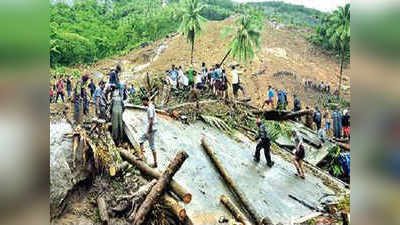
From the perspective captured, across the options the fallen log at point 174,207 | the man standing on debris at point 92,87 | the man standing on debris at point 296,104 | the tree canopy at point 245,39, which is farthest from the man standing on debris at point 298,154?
the man standing on debris at point 92,87

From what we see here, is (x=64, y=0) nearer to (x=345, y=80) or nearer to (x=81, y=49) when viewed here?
(x=81, y=49)

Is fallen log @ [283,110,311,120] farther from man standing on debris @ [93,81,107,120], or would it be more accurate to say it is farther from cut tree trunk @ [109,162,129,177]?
man standing on debris @ [93,81,107,120]

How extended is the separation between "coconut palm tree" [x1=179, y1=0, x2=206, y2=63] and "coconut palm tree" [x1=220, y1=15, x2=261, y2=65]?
527mm

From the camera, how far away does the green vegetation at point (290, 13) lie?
8.24m

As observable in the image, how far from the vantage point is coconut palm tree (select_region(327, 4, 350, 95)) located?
7973 mm

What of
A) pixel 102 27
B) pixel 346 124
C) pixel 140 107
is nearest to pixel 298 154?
pixel 346 124

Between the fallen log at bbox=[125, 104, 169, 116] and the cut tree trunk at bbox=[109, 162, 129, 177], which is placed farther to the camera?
the fallen log at bbox=[125, 104, 169, 116]

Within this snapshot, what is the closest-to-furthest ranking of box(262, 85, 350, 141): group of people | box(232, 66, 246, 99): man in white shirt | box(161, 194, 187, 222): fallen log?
box(161, 194, 187, 222): fallen log, box(262, 85, 350, 141): group of people, box(232, 66, 246, 99): man in white shirt

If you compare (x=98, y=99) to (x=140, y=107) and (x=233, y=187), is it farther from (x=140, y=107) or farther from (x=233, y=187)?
(x=233, y=187)

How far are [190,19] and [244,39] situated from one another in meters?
0.85

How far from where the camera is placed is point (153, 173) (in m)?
7.73

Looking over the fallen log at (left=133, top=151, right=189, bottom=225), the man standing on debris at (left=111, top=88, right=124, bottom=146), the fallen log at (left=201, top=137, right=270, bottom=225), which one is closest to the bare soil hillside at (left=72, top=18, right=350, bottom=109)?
the man standing on debris at (left=111, top=88, right=124, bottom=146)

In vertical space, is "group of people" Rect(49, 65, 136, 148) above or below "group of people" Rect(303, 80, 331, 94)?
below
